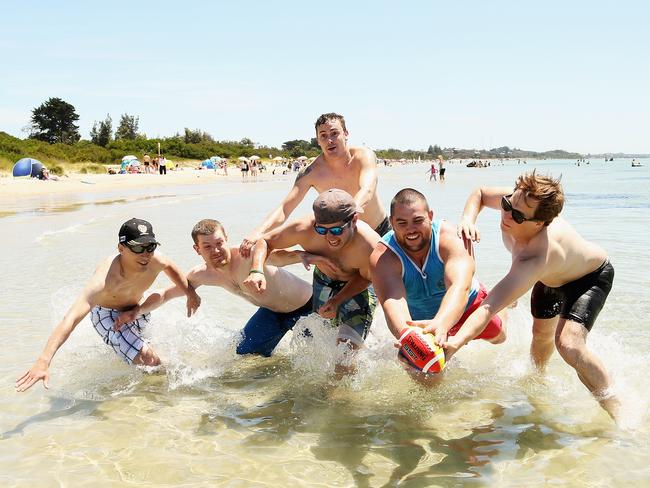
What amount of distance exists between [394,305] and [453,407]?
117cm

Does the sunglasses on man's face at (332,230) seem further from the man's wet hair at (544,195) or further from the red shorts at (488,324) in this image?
the man's wet hair at (544,195)

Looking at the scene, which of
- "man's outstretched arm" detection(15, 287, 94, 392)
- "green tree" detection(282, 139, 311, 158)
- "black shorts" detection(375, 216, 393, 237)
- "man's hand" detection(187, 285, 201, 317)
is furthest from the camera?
"green tree" detection(282, 139, 311, 158)

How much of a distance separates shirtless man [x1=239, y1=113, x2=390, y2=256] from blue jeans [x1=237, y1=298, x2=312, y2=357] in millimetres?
858

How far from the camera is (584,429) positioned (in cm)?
447

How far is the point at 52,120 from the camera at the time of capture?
73000 mm

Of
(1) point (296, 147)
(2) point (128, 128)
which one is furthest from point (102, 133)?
(1) point (296, 147)

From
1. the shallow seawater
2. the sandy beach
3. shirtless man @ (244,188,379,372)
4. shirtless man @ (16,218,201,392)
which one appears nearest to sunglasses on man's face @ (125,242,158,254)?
shirtless man @ (16,218,201,392)

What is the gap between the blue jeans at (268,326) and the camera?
20.1 feet

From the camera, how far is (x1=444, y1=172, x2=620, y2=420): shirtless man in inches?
162

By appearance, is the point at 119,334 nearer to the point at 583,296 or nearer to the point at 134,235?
the point at 134,235

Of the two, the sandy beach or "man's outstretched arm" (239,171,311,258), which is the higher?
"man's outstretched arm" (239,171,311,258)

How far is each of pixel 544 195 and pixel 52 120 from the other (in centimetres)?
7746

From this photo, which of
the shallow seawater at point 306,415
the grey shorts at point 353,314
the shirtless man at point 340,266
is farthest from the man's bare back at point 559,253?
the grey shorts at point 353,314

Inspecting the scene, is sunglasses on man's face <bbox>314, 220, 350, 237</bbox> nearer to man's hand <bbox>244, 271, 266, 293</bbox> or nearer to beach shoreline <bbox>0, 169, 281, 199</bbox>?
man's hand <bbox>244, 271, 266, 293</bbox>
